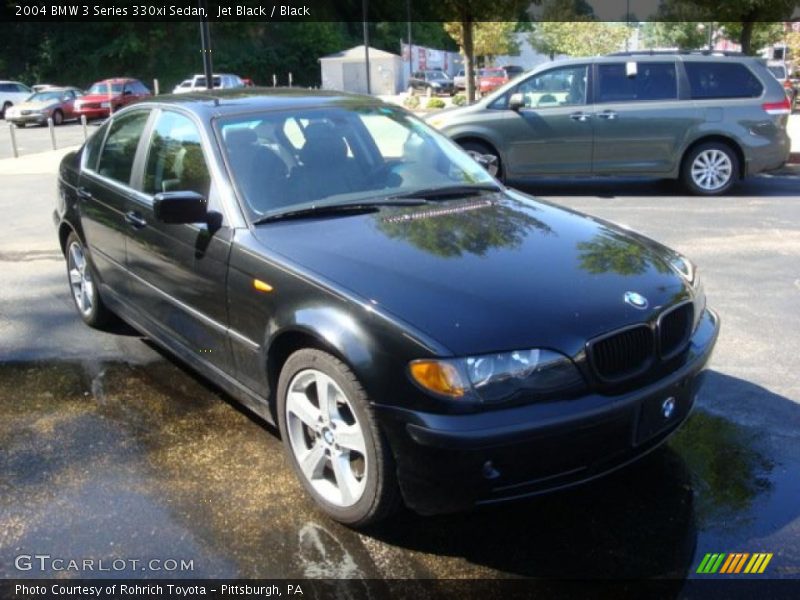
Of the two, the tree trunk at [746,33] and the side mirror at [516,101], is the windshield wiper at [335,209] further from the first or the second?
the tree trunk at [746,33]

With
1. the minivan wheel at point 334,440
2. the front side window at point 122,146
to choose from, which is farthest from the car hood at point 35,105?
the minivan wheel at point 334,440

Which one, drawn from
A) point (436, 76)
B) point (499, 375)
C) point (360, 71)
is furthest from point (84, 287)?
point (360, 71)

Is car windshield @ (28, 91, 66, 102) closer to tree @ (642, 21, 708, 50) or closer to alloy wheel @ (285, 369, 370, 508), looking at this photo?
alloy wheel @ (285, 369, 370, 508)

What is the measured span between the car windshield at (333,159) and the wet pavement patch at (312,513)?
47.3 inches

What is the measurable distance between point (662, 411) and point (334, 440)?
1.25 meters

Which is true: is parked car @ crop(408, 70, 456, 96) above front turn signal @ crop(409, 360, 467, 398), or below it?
above

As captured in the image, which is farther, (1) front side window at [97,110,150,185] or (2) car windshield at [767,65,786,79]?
(2) car windshield at [767,65,786,79]

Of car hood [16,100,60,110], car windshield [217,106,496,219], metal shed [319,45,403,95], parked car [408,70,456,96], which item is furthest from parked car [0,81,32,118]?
car windshield [217,106,496,219]

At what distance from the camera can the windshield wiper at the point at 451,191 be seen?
3.94 m

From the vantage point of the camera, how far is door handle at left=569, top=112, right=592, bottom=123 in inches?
400

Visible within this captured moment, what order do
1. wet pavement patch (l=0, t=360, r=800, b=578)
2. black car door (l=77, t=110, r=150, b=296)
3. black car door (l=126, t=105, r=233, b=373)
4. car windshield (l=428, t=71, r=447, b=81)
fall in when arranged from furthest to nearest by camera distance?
1. car windshield (l=428, t=71, r=447, b=81)
2. black car door (l=77, t=110, r=150, b=296)
3. black car door (l=126, t=105, r=233, b=373)
4. wet pavement patch (l=0, t=360, r=800, b=578)

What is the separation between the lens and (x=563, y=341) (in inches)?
107

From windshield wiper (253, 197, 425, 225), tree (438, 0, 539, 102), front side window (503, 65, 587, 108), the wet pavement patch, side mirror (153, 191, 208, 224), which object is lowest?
the wet pavement patch

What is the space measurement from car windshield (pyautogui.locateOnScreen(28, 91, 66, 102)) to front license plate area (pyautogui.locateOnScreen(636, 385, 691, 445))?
109ft
